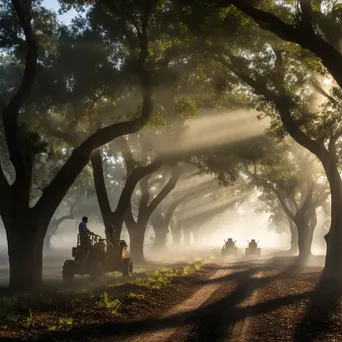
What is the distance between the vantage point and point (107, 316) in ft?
30.9

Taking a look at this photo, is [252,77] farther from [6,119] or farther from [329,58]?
[6,119]

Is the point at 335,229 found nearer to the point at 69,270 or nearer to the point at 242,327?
A: the point at 69,270

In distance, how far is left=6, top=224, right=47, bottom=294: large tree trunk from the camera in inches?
509

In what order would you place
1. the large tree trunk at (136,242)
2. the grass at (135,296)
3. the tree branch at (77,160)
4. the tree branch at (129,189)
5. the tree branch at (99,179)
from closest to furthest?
the grass at (135,296)
the tree branch at (77,160)
the tree branch at (99,179)
the tree branch at (129,189)
the large tree trunk at (136,242)

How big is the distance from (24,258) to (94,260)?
3.94m

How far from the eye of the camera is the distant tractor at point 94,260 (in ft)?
53.7

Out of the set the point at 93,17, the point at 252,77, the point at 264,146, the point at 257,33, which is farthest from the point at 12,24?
the point at 264,146

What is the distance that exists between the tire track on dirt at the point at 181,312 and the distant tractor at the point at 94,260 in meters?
4.11

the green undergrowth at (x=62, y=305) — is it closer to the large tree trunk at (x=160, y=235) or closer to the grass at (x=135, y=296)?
the grass at (x=135, y=296)

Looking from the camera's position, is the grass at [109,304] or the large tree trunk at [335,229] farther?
the large tree trunk at [335,229]

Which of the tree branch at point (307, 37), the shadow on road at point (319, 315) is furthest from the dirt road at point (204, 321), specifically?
the tree branch at point (307, 37)

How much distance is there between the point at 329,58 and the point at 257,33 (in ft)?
18.2

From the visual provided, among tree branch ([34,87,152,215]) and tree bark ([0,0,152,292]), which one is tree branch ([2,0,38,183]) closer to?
tree bark ([0,0,152,292])

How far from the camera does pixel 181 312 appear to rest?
10.2 m
